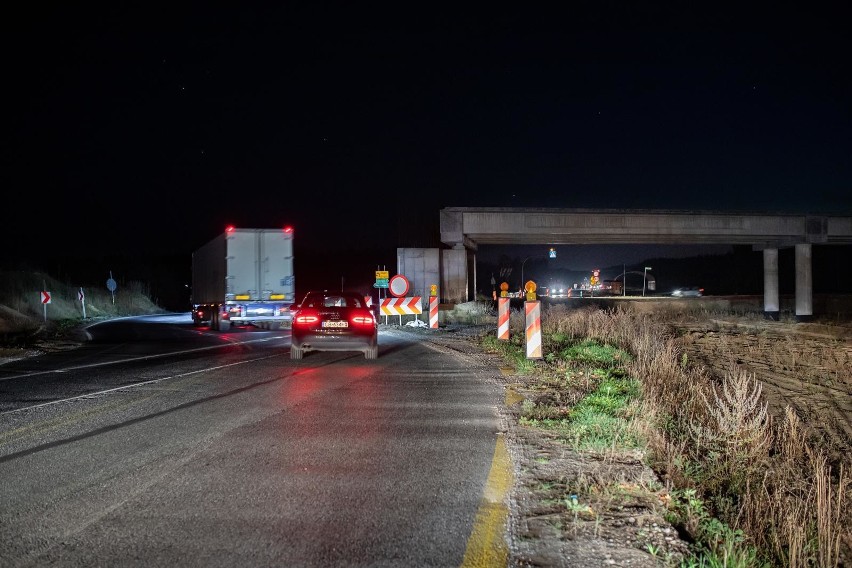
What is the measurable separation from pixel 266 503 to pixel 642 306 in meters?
32.5

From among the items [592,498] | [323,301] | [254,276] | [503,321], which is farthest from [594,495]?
[254,276]

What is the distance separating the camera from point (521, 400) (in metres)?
9.41

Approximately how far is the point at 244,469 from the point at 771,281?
47286mm

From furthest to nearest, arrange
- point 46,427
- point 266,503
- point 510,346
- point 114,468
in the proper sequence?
point 510,346
point 46,427
point 114,468
point 266,503

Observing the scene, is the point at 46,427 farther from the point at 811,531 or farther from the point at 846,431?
the point at 846,431

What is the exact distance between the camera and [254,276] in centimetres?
2770

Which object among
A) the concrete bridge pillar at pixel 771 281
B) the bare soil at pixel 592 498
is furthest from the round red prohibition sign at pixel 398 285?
the concrete bridge pillar at pixel 771 281

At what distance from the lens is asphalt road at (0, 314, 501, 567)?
4266 millimetres

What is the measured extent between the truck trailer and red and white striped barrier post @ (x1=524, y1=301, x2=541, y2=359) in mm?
15948

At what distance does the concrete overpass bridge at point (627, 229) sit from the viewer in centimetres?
3959

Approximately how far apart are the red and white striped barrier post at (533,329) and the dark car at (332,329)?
11.3ft

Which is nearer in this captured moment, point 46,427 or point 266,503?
point 266,503

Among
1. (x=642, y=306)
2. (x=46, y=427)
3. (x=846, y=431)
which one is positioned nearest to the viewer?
(x=46, y=427)

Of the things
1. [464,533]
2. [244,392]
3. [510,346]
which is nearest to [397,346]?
[510,346]
